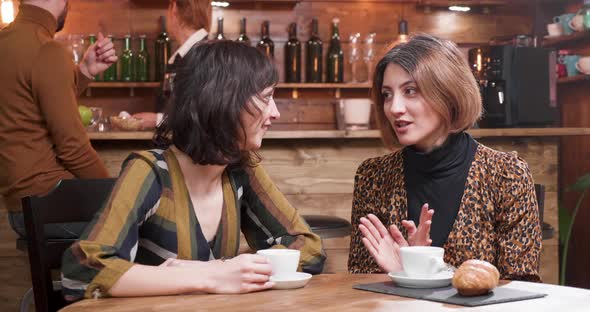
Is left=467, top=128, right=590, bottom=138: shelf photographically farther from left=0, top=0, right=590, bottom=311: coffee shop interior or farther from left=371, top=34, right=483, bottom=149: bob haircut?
left=371, top=34, right=483, bottom=149: bob haircut

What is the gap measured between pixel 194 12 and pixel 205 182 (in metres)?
2.37

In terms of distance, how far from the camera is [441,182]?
2.03m

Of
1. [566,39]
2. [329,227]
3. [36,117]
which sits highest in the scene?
[566,39]

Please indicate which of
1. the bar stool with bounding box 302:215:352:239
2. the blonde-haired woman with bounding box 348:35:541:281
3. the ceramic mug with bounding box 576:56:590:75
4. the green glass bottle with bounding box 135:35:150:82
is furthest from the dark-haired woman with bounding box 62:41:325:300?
the green glass bottle with bounding box 135:35:150:82

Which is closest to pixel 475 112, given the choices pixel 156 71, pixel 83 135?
pixel 83 135

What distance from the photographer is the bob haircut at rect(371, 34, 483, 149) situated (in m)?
1.98

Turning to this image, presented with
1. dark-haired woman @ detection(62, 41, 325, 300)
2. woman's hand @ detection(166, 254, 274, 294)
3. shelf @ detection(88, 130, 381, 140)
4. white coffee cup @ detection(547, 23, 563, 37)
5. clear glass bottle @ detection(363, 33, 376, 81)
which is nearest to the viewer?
woman's hand @ detection(166, 254, 274, 294)

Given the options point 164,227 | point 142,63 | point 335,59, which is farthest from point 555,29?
point 164,227

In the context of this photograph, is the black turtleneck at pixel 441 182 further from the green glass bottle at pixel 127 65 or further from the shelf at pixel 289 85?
the green glass bottle at pixel 127 65

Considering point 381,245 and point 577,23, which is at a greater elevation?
point 577,23

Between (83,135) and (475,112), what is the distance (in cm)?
148

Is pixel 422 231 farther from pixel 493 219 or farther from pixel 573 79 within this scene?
pixel 573 79

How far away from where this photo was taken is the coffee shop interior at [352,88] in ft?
11.9

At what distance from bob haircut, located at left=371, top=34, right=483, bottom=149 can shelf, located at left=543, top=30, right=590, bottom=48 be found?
322 cm
